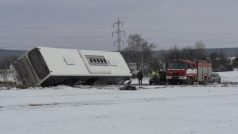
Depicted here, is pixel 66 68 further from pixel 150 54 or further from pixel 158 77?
pixel 150 54

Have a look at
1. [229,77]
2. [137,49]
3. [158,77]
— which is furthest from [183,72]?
[137,49]

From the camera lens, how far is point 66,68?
132 ft

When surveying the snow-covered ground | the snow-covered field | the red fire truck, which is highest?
the red fire truck

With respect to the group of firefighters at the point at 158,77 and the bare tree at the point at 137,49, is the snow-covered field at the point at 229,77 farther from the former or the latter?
the bare tree at the point at 137,49

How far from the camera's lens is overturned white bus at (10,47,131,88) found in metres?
39.3

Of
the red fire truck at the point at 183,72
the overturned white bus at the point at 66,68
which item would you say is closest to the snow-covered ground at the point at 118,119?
the overturned white bus at the point at 66,68

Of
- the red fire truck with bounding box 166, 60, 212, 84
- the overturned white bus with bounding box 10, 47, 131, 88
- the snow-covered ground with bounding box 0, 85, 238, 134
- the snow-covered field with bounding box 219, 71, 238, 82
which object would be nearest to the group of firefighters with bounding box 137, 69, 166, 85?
the red fire truck with bounding box 166, 60, 212, 84

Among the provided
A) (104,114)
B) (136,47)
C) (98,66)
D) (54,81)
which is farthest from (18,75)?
(136,47)

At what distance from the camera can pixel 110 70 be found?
43.7 metres

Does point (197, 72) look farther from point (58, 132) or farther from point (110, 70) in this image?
point (58, 132)

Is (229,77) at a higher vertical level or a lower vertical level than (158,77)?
lower

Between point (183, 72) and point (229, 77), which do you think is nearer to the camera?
point (183, 72)

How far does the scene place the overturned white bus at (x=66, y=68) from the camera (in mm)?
39281

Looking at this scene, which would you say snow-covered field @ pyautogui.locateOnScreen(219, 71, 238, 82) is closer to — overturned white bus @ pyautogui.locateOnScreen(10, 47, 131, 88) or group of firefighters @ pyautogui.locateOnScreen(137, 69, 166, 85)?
group of firefighters @ pyautogui.locateOnScreen(137, 69, 166, 85)
